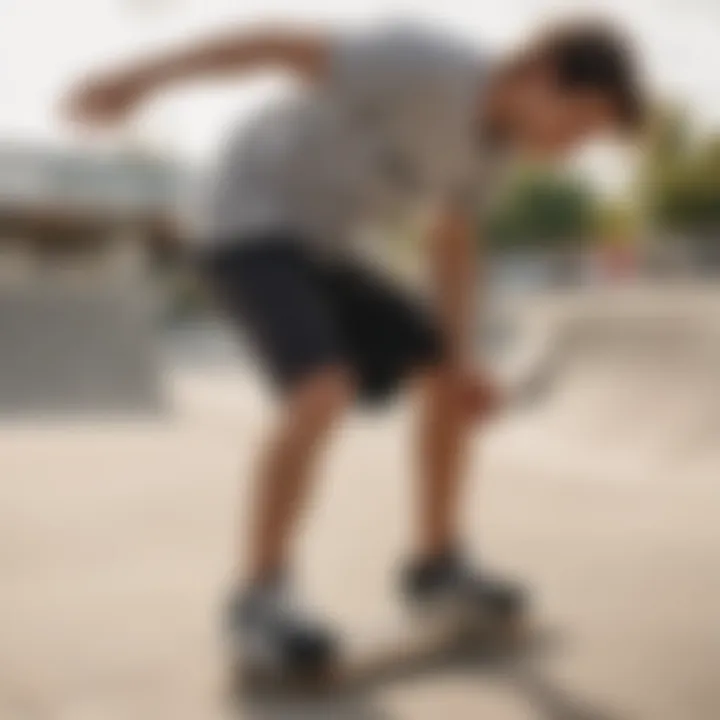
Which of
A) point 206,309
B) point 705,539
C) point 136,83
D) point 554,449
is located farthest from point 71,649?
point 554,449

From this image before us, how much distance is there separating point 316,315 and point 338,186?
10cm

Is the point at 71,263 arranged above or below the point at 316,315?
above

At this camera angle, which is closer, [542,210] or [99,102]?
[99,102]

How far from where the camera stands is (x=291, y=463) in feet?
2.20

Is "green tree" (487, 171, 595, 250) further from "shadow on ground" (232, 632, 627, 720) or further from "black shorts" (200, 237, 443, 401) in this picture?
"shadow on ground" (232, 632, 627, 720)

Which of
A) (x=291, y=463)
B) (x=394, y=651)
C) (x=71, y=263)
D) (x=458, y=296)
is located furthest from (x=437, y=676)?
(x=71, y=263)

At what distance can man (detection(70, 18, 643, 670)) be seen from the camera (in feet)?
2.16

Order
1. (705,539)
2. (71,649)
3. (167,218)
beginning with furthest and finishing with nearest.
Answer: (705,539)
(167,218)
(71,649)

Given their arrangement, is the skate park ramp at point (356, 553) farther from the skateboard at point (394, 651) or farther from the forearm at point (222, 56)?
the forearm at point (222, 56)

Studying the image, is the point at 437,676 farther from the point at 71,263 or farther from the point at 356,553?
the point at 71,263

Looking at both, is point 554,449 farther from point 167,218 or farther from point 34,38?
point 34,38

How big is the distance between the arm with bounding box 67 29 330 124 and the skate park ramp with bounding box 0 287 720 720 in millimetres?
224

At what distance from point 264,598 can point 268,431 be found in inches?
5.1

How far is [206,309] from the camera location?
29.4 inches
